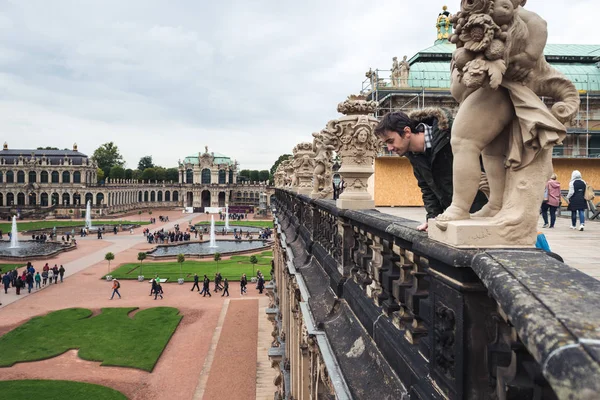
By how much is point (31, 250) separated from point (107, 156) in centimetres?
9864

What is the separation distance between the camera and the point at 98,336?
23500mm

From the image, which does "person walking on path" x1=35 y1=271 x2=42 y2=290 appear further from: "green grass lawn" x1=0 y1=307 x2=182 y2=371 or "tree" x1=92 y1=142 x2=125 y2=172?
"tree" x1=92 y1=142 x2=125 y2=172

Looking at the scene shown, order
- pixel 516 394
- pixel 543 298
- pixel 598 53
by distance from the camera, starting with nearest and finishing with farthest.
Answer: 1. pixel 543 298
2. pixel 516 394
3. pixel 598 53

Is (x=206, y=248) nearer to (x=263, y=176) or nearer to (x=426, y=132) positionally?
(x=426, y=132)

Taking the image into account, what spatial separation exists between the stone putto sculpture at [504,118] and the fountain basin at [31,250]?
50.5m

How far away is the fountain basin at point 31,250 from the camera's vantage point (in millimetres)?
44156

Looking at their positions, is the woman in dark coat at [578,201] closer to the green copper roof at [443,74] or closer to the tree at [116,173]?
the green copper roof at [443,74]

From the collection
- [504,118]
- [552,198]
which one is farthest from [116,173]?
[504,118]

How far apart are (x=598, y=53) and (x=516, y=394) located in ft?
125

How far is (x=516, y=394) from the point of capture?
1.95m

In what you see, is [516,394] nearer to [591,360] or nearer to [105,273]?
[591,360]

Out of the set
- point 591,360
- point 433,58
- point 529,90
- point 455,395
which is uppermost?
point 433,58

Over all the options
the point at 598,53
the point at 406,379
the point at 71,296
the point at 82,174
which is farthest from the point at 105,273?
the point at 82,174

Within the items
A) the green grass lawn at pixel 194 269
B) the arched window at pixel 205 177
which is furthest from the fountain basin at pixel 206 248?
the arched window at pixel 205 177
